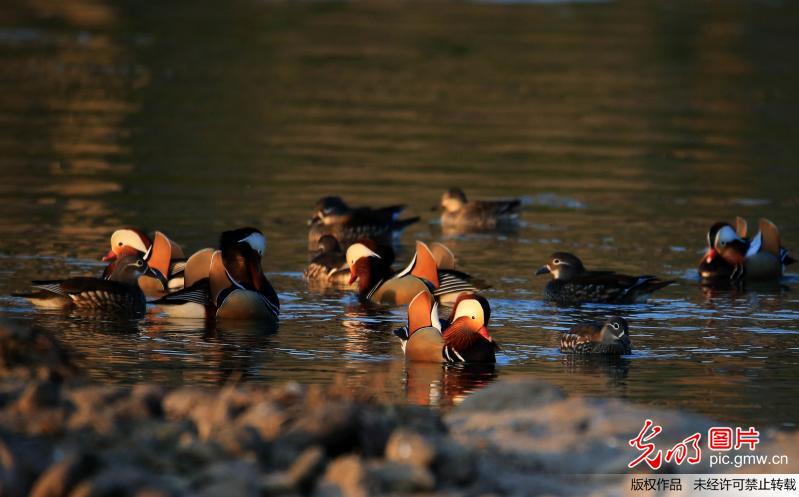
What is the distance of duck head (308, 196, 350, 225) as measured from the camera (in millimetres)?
19406

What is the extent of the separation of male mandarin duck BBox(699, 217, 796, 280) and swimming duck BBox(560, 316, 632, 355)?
4.27 meters

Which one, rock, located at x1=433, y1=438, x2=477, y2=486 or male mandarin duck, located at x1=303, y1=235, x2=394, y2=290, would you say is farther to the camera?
male mandarin duck, located at x1=303, y1=235, x2=394, y2=290

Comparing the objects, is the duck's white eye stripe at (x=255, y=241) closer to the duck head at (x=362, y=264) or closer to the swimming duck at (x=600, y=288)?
the duck head at (x=362, y=264)

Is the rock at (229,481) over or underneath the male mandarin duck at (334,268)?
underneath

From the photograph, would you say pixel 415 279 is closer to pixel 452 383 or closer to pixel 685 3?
pixel 452 383

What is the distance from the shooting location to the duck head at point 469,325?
503 inches

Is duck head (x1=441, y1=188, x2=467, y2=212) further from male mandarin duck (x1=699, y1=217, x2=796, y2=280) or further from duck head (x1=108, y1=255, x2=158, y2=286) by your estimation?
duck head (x1=108, y1=255, x2=158, y2=286)

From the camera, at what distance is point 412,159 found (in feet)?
85.5

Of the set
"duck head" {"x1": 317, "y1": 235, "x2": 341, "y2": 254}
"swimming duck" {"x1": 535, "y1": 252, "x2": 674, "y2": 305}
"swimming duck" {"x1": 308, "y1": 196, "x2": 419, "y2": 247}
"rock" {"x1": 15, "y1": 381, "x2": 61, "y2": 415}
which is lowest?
"rock" {"x1": 15, "y1": 381, "x2": 61, "y2": 415}

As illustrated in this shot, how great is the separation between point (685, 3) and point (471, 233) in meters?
38.5

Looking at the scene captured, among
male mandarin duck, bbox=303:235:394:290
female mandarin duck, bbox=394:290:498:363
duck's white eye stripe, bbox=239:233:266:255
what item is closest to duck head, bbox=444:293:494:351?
female mandarin duck, bbox=394:290:498:363

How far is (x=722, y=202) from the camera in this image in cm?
2217

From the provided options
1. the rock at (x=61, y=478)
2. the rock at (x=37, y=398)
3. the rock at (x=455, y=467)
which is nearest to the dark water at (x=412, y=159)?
the rock at (x=37, y=398)

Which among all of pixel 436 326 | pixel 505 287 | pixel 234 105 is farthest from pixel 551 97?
pixel 436 326
